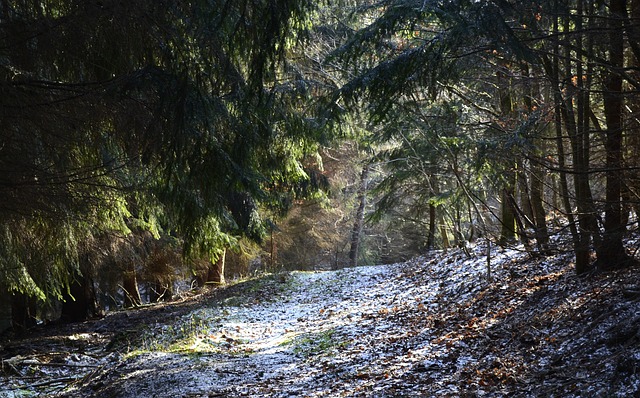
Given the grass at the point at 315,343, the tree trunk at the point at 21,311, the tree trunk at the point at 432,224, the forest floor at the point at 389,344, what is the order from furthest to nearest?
the tree trunk at the point at 432,224 → the tree trunk at the point at 21,311 → the grass at the point at 315,343 → the forest floor at the point at 389,344

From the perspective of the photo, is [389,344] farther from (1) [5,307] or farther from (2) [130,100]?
(1) [5,307]

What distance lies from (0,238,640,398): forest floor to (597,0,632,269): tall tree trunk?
283mm

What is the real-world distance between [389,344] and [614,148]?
4.08 metres

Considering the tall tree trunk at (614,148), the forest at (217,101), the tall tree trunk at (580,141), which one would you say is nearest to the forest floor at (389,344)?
the tall tree trunk at (614,148)

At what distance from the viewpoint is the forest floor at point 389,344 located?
17.7 ft

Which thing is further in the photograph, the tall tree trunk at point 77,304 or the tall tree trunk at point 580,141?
the tall tree trunk at point 77,304

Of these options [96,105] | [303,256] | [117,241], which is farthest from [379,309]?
[303,256]

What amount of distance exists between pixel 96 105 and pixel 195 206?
5.79ft

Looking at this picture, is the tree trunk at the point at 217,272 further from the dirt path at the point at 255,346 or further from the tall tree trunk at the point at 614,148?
the tall tree trunk at the point at 614,148

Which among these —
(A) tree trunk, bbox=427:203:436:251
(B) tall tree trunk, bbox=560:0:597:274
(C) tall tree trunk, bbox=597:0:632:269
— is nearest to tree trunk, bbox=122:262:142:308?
(A) tree trunk, bbox=427:203:436:251

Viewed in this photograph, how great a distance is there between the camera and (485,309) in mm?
8648

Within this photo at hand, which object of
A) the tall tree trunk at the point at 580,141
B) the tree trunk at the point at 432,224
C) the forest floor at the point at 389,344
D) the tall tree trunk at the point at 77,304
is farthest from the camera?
the tree trunk at the point at 432,224

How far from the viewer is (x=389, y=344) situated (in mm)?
8133

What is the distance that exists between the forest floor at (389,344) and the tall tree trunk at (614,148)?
283 mm
